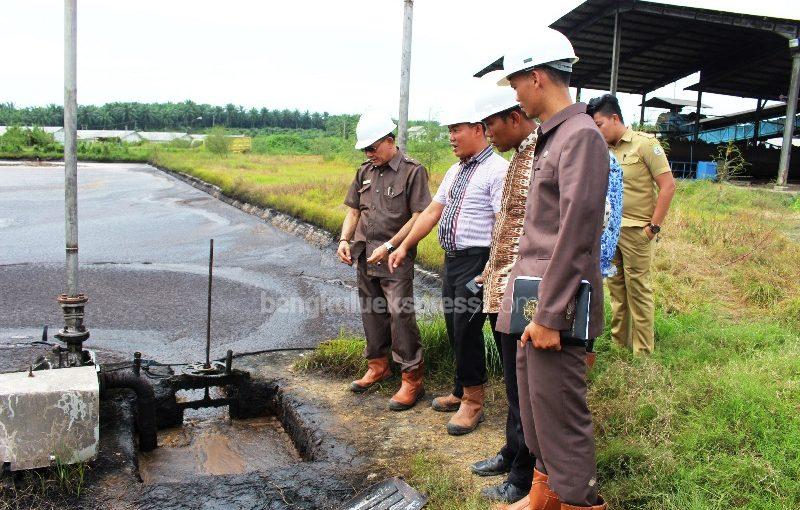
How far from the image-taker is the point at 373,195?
14.1 feet

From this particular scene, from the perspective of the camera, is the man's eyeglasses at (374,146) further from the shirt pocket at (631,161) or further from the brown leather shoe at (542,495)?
the brown leather shoe at (542,495)

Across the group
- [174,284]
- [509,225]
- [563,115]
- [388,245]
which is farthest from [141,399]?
[174,284]

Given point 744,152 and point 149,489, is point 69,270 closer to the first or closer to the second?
point 149,489

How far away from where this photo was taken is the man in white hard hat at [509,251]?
2781mm

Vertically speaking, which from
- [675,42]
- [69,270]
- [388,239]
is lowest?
[69,270]

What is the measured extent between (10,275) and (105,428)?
5.75 metres

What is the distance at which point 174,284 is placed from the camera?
8195mm

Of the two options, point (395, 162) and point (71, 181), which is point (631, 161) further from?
point (71, 181)

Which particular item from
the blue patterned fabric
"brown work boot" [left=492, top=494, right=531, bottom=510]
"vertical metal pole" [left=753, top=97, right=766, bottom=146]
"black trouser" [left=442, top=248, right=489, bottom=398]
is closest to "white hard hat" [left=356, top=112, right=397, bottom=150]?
"black trouser" [left=442, top=248, right=489, bottom=398]

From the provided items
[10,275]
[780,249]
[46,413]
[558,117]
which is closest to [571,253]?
[558,117]

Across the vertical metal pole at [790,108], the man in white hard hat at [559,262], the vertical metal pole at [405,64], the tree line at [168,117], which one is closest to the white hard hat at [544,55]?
the man in white hard hat at [559,262]

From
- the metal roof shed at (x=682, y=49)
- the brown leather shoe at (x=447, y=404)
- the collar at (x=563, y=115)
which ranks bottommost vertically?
the brown leather shoe at (x=447, y=404)

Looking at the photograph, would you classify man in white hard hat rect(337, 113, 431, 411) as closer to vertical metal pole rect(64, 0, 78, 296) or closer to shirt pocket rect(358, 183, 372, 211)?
shirt pocket rect(358, 183, 372, 211)

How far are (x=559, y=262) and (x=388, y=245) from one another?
1.93 meters
